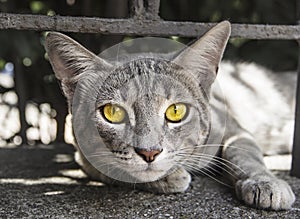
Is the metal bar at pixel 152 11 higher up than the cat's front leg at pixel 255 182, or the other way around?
the metal bar at pixel 152 11

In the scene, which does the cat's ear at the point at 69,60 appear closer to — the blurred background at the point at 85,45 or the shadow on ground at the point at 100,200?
the shadow on ground at the point at 100,200

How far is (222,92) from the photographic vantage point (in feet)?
6.95

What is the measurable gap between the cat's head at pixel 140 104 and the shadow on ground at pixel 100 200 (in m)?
0.09

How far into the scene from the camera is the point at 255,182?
4.80 ft

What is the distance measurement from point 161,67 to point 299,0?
0.55 metres

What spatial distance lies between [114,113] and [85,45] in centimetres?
118

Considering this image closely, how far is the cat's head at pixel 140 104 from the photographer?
1.41 m

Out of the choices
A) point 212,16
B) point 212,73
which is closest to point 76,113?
point 212,73

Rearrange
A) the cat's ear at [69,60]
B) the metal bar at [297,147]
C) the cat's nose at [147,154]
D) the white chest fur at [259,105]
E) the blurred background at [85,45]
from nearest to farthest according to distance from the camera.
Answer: the cat's nose at [147,154] → the cat's ear at [69,60] → the metal bar at [297,147] → the white chest fur at [259,105] → the blurred background at [85,45]

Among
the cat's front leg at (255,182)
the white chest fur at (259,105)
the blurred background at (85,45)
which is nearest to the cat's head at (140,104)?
the cat's front leg at (255,182)

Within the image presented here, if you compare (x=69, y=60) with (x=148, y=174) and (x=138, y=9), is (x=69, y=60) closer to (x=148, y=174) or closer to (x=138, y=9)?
(x=138, y=9)

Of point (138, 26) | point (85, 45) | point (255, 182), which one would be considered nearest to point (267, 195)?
point (255, 182)

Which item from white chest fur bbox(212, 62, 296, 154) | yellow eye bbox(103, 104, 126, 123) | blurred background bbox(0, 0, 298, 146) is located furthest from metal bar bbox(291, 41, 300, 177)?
blurred background bbox(0, 0, 298, 146)

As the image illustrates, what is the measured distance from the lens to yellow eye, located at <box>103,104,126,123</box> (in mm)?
1461
